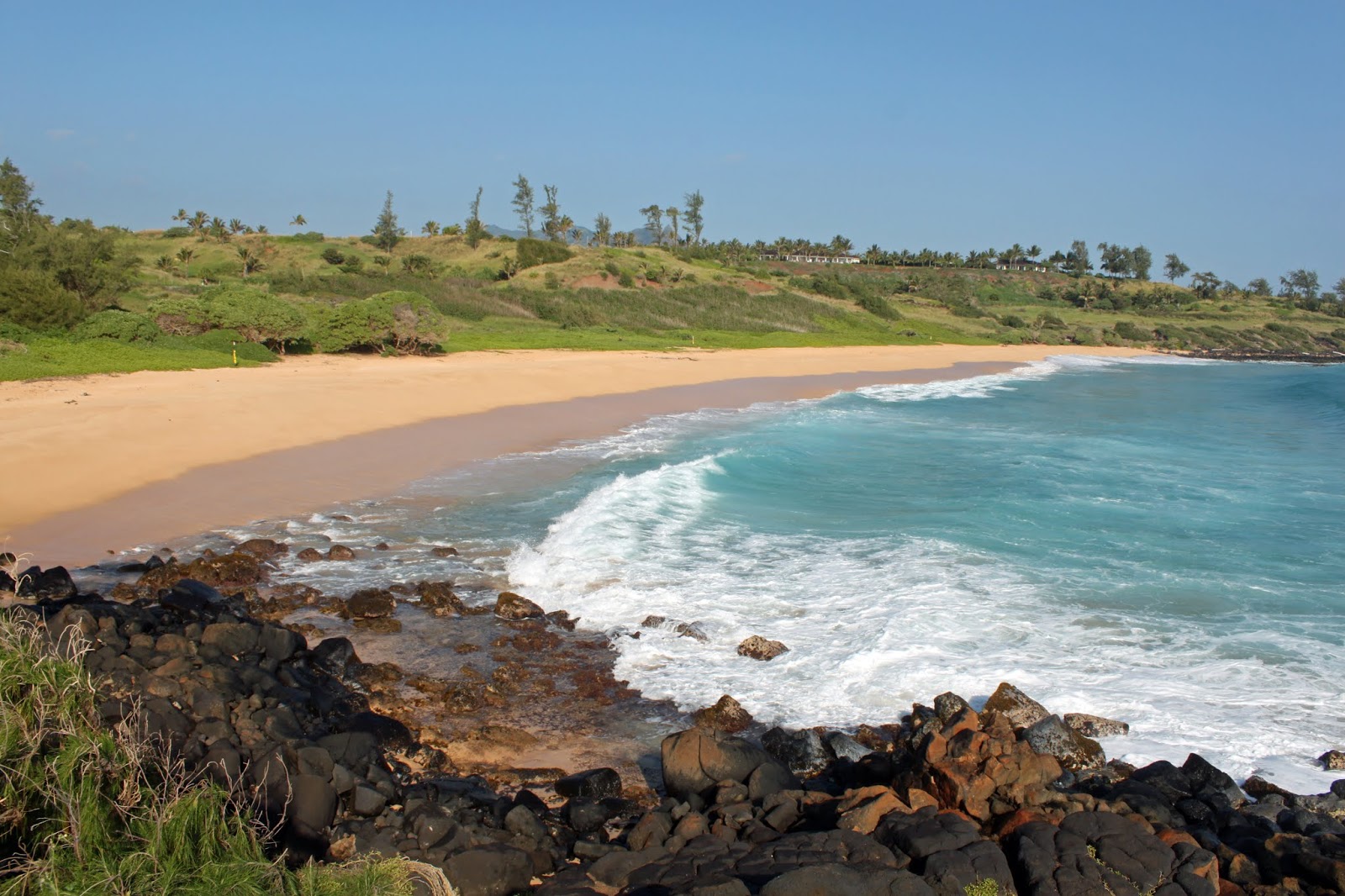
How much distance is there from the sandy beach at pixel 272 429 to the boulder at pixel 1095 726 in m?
10.2

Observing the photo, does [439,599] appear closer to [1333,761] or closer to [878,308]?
[1333,761]

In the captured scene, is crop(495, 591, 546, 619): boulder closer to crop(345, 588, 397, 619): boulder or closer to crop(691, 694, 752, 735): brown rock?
crop(345, 588, 397, 619): boulder

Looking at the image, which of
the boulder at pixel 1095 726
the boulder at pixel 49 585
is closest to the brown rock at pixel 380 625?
the boulder at pixel 49 585

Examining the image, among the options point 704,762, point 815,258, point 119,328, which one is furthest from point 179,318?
point 815,258

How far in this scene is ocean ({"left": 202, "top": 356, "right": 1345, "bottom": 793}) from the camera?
7.88 metres

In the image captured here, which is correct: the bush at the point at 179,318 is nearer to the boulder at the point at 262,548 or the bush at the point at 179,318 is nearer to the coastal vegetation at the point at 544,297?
the coastal vegetation at the point at 544,297

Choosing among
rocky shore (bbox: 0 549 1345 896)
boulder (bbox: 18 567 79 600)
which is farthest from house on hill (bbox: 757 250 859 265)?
rocky shore (bbox: 0 549 1345 896)

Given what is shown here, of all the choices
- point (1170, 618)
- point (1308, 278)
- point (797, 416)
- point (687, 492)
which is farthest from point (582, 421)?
point (1308, 278)

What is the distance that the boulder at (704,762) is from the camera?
5.87m

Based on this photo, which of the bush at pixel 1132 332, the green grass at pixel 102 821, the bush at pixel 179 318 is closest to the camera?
the green grass at pixel 102 821

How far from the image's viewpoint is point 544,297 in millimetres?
49125

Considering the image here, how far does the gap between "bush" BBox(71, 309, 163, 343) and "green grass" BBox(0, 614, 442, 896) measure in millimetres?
23566

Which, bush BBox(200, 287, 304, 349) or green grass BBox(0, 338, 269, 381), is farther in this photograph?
bush BBox(200, 287, 304, 349)

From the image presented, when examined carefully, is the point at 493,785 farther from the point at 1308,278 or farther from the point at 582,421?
the point at 1308,278
